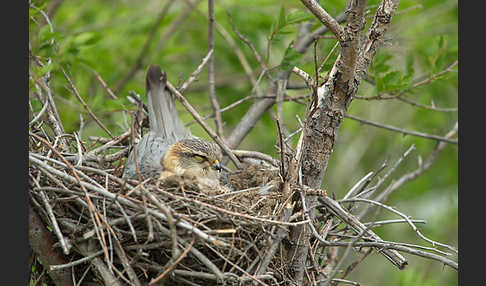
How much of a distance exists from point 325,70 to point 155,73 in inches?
56.4

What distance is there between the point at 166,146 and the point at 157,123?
210 millimetres

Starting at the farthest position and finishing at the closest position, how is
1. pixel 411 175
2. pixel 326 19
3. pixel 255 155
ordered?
pixel 411 175, pixel 255 155, pixel 326 19

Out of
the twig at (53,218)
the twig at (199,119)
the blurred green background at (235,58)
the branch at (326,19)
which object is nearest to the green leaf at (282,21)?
the blurred green background at (235,58)

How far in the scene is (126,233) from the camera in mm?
3365

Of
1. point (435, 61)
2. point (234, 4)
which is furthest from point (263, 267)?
point (234, 4)

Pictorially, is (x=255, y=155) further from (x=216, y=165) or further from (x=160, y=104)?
(x=160, y=104)

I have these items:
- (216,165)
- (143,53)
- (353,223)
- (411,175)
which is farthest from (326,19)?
(143,53)

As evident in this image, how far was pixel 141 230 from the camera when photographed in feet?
11.4

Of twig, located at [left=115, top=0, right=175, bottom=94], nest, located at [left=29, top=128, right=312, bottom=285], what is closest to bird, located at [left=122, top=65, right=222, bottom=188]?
nest, located at [left=29, top=128, right=312, bottom=285]

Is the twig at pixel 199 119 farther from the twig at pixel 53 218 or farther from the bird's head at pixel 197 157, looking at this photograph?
the twig at pixel 53 218

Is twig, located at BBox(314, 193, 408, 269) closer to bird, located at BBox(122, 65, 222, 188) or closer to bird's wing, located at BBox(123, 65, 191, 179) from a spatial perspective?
bird, located at BBox(122, 65, 222, 188)

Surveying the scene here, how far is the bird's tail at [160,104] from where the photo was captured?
4711mm

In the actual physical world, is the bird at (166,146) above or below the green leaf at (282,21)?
below

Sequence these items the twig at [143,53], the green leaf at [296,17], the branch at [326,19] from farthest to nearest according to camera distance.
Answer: the twig at [143,53], the green leaf at [296,17], the branch at [326,19]
